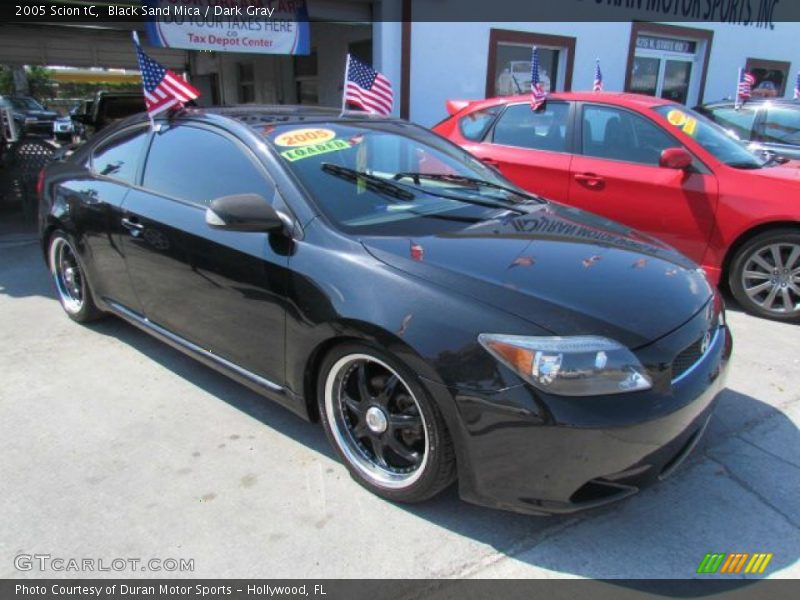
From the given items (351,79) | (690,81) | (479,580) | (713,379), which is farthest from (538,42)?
(479,580)

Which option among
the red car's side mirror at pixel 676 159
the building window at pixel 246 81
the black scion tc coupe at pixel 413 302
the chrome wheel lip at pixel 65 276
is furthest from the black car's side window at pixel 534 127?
the building window at pixel 246 81

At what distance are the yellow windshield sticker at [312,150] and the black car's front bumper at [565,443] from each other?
4.59 feet

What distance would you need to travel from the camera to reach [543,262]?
2.50 metres

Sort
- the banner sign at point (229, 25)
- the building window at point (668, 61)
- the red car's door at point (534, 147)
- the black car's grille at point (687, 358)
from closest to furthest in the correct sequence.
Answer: the black car's grille at point (687, 358) → the red car's door at point (534, 147) → the banner sign at point (229, 25) → the building window at point (668, 61)

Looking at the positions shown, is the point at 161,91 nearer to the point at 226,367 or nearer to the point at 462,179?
the point at 226,367

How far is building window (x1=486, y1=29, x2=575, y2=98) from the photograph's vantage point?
9.30 metres

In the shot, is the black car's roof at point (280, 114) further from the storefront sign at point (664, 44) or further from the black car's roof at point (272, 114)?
the storefront sign at point (664, 44)

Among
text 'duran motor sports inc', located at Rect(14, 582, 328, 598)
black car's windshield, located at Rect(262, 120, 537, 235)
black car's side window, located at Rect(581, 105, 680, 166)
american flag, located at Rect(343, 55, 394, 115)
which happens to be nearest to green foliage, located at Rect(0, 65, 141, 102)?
american flag, located at Rect(343, 55, 394, 115)

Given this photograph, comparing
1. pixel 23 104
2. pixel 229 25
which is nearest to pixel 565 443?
pixel 229 25

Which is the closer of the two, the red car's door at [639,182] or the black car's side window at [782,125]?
the red car's door at [639,182]

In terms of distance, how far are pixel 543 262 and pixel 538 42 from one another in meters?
8.28

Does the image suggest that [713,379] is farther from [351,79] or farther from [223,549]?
[351,79]

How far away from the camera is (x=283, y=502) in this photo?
2557 mm

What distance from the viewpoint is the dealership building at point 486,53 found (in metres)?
8.20
